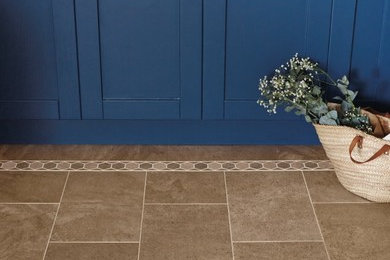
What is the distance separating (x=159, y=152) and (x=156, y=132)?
0.09m

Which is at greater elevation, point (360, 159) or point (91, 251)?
point (360, 159)

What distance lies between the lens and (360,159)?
235cm

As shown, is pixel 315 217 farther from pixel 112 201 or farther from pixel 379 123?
pixel 112 201

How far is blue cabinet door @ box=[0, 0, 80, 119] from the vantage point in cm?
259

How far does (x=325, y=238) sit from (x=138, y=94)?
989 mm

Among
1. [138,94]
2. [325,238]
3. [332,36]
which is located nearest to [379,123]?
[332,36]

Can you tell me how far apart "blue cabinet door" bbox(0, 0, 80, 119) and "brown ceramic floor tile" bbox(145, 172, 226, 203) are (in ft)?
1.61

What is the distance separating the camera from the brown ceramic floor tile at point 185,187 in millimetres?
2436

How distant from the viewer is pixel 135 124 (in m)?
2.81

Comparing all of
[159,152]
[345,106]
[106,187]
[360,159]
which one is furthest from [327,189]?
[106,187]

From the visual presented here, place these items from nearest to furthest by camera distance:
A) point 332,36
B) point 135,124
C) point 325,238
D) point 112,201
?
point 325,238 < point 112,201 < point 332,36 < point 135,124

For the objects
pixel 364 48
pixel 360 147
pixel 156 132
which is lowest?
pixel 156 132

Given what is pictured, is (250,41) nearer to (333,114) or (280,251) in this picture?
(333,114)

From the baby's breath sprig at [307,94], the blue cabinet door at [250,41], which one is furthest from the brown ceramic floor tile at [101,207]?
the baby's breath sprig at [307,94]
